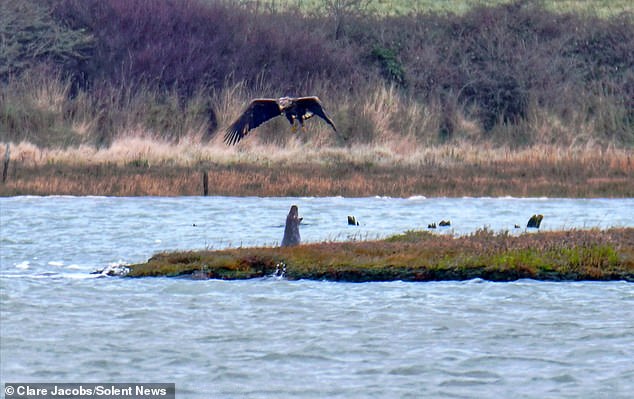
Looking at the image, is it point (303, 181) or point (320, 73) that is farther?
point (320, 73)

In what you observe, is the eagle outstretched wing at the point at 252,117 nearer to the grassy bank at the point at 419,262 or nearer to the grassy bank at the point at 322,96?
the grassy bank at the point at 419,262

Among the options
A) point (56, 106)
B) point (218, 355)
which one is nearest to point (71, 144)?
point (56, 106)

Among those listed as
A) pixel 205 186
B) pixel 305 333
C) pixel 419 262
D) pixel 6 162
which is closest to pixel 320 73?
pixel 205 186

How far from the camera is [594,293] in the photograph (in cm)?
1434

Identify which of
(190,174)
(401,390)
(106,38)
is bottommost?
(401,390)

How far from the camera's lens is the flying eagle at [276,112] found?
17.5 meters

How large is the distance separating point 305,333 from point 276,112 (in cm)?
→ 549

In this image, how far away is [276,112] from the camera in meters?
17.8

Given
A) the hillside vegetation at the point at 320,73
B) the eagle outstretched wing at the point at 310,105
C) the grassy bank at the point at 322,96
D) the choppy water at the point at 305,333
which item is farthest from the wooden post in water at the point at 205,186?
the eagle outstretched wing at the point at 310,105

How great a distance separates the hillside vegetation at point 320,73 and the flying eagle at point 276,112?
1097 centimetres

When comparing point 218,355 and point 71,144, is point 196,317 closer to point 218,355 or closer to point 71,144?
point 218,355

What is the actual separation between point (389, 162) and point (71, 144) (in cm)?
677

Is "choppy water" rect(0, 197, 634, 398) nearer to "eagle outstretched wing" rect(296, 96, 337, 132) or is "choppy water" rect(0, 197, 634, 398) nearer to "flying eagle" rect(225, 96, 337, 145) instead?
"flying eagle" rect(225, 96, 337, 145)

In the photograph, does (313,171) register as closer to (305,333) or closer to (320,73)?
(320,73)
